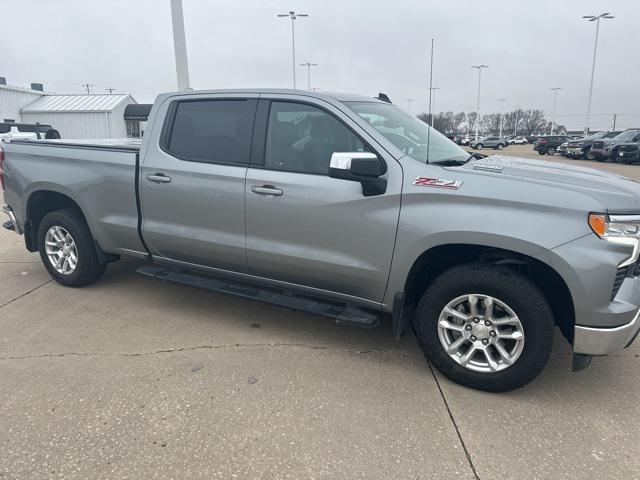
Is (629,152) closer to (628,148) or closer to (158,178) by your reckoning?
(628,148)

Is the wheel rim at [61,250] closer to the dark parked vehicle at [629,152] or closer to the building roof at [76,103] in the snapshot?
the dark parked vehicle at [629,152]

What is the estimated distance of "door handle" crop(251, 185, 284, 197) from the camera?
142 inches

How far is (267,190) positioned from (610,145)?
25887 mm

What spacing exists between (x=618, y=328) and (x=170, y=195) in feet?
10.8

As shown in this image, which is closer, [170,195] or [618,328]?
[618,328]

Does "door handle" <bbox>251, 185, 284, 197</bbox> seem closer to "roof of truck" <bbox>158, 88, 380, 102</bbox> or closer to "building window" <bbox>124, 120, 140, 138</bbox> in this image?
"roof of truck" <bbox>158, 88, 380, 102</bbox>

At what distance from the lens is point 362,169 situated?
124 inches

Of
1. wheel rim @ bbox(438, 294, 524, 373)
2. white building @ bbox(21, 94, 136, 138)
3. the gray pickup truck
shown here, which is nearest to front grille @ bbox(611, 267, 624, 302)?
the gray pickup truck

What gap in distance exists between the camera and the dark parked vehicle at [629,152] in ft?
76.1

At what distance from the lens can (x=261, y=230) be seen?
3.75 m

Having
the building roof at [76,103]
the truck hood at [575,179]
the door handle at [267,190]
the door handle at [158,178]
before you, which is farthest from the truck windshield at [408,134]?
the building roof at [76,103]

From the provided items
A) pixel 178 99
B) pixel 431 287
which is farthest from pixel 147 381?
pixel 178 99

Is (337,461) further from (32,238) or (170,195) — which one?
(32,238)

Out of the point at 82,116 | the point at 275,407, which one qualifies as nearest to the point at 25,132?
the point at 82,116
